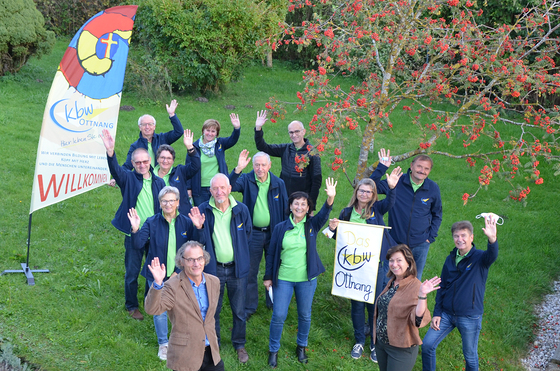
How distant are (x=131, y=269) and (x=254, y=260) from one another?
1.55 meters

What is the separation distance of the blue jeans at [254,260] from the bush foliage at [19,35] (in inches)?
470

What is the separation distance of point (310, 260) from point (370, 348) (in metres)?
1.52

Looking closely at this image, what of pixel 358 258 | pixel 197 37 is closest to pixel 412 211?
pixel 358 258

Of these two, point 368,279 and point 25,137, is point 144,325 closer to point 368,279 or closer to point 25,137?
point 368,279

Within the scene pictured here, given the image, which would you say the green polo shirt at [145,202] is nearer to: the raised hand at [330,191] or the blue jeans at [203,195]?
the blue jeans at [203,195]

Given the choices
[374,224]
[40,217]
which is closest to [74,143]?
[40,217]

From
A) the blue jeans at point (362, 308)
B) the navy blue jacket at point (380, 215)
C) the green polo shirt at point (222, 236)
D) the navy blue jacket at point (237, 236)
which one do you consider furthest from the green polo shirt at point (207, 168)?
the blue jeans at point (362, 308)

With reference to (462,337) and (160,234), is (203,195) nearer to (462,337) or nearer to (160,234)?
(160,234)

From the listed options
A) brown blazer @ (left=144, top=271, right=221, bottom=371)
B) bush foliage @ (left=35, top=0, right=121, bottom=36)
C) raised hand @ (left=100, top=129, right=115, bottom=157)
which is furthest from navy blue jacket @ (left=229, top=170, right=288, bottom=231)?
bush foliage @ (left=35, top=0, right=121, bottom=36)

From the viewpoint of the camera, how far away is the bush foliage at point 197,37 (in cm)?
1521

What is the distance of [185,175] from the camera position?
708cm

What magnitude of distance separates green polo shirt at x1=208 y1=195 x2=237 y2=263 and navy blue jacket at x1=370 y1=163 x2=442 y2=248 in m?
1.97

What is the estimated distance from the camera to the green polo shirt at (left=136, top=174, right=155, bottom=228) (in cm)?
633

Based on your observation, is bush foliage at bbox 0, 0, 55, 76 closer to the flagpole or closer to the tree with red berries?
the flagpole
